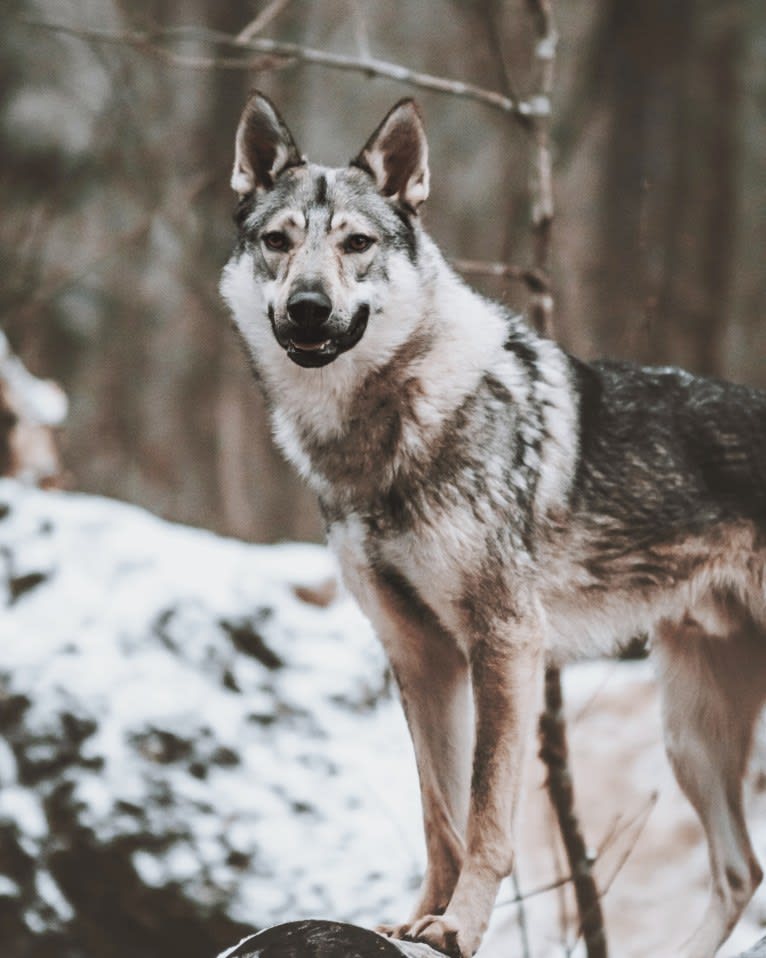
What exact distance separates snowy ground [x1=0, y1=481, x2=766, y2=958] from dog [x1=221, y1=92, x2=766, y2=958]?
142 centimetres

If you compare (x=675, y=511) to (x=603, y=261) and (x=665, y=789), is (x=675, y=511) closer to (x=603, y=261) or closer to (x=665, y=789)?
(x=665, y=789)

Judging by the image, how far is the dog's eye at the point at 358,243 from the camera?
9.98 ft

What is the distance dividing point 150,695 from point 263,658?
1.86ft

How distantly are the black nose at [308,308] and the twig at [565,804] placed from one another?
65.9 inches

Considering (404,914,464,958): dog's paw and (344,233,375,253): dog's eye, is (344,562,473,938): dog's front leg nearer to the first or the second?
(404,914,464,958): dog's paw

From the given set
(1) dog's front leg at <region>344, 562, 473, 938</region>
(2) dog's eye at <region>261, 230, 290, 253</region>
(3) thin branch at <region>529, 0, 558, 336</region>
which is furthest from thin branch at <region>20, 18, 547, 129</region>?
(1) dog's front leg at <region>344, 562, 473, 938</region>

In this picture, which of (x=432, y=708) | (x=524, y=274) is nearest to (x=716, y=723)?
(x=432, y=708)

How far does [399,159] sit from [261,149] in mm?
389

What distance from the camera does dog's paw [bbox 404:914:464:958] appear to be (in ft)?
8.81

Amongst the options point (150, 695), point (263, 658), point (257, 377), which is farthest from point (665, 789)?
point (257, 377)

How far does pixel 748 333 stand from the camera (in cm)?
752

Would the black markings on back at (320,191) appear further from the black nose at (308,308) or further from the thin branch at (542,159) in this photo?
the thin branch at (542,159)

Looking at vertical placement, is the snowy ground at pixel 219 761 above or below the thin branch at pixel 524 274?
below

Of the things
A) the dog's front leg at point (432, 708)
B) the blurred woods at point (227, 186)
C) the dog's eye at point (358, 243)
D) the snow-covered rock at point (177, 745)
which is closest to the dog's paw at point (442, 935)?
the dog's front leg at point (432, 708)
